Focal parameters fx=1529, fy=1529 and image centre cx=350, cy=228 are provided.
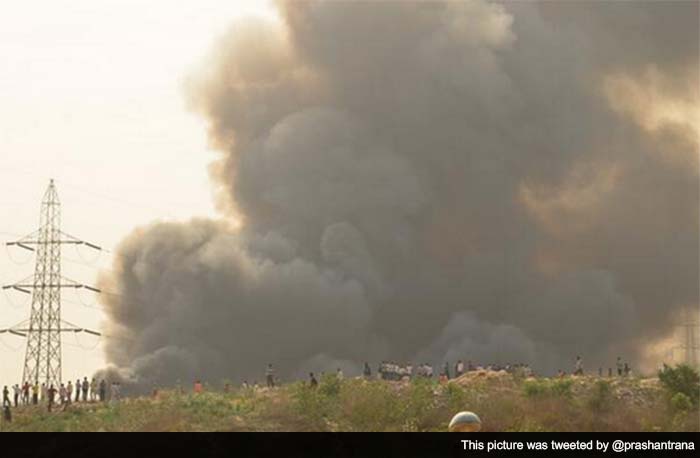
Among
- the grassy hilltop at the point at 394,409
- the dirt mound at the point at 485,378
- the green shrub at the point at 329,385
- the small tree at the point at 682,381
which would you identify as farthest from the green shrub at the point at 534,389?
the green shrub at the point at 329,385

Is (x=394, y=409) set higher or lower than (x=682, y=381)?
lower

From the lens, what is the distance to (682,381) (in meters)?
83.2

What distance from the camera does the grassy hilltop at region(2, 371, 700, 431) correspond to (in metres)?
73.8

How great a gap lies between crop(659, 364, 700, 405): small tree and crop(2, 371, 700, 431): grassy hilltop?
89 mm

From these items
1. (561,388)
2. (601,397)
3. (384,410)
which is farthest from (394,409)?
(601,397)

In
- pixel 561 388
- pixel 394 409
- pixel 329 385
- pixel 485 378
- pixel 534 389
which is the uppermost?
pixel 485 378

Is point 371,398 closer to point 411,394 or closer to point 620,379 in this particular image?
point 411,394

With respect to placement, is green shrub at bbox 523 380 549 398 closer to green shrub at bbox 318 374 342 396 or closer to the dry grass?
the dry grass

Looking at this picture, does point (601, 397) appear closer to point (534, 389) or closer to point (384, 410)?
point (534, 389)

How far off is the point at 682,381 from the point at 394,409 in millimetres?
18000
